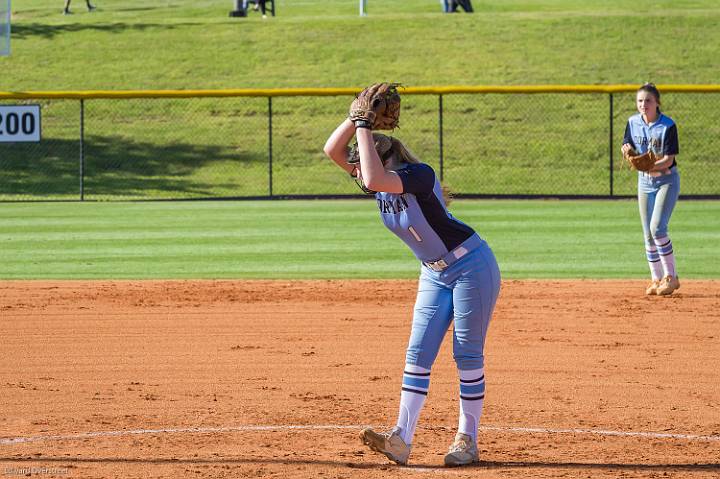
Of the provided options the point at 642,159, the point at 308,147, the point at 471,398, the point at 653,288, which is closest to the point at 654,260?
the point at 653,288

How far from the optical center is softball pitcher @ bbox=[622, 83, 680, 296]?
11.5 m

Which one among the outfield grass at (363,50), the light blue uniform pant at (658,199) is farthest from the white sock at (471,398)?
the outfield grass at (363,50)

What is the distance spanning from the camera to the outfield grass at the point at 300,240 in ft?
47.0

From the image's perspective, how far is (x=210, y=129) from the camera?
30359 millimetres

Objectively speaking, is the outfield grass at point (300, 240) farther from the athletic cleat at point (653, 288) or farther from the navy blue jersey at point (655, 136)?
the navy blue jersey at point (655, 136)

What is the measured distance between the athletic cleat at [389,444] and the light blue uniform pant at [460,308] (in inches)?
16.5

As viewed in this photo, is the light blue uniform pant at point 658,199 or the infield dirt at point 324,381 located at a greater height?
the light blue uniform pant at point 658,199

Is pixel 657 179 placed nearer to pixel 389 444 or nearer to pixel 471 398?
pixel 471 398

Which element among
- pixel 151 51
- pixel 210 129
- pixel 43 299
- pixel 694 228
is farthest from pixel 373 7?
pixel 43 299

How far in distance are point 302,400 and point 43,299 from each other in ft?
17.3

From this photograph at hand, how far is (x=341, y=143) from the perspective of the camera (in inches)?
239

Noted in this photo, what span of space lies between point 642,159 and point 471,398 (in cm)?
593

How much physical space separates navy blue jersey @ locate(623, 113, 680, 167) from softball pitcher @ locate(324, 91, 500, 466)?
583 centimetres

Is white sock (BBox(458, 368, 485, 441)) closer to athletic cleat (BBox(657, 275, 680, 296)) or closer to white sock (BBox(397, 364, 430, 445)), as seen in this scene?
white sock (BBox(397, 364, 430, 445))
